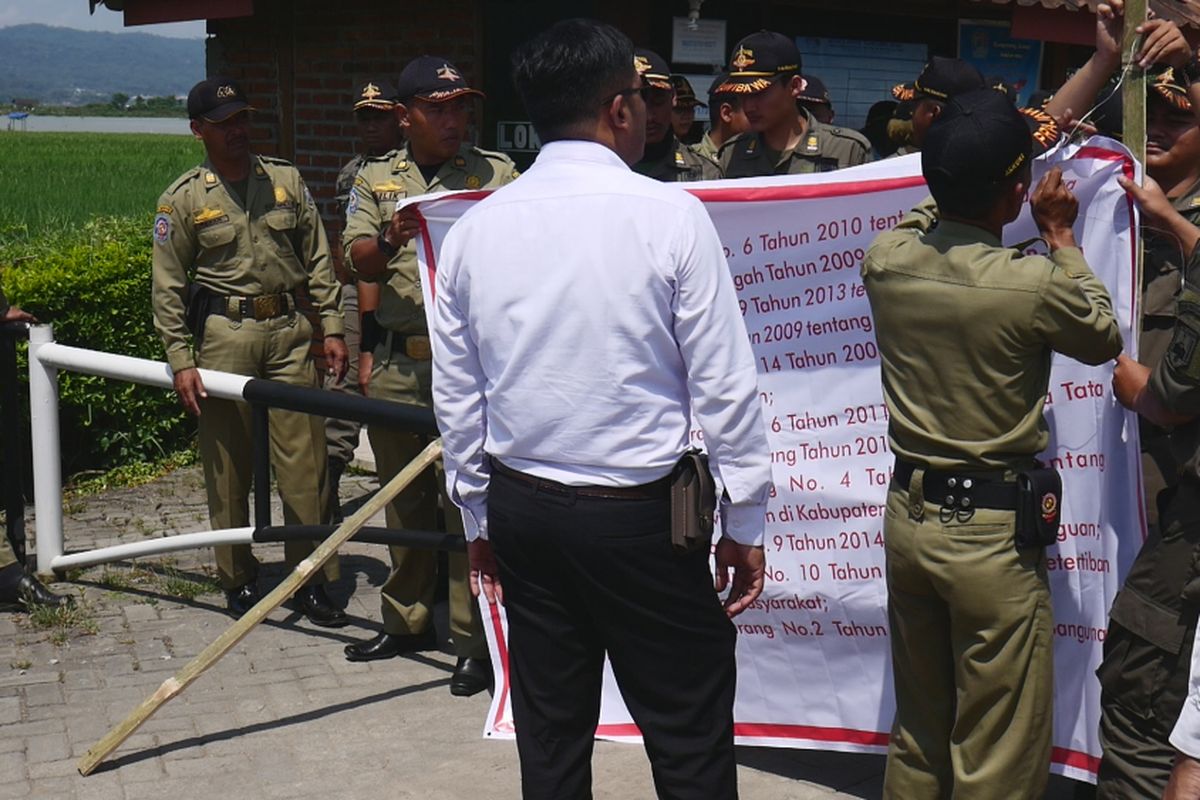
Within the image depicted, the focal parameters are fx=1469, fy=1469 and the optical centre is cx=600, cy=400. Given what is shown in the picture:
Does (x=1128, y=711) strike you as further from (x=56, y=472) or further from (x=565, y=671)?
(x=56, y=472)

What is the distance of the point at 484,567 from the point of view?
3.53 metres

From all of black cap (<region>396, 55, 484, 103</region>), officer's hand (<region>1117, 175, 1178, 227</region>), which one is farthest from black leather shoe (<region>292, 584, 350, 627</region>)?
officer's hand (<region>1117, 175, 1178, 227</region>)

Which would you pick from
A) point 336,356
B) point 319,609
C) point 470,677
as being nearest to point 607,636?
point 470,677

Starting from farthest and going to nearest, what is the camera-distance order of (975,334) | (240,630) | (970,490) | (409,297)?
(409,297) < (240,630) < (970,490) < (975,334)

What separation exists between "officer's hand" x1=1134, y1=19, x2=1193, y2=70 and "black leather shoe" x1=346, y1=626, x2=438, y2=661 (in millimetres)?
3439

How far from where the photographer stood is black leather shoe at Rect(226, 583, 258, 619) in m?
6.26

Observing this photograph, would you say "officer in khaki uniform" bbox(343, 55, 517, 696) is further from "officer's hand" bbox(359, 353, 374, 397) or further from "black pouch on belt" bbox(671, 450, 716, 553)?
"black pouch on belt" bbox(671, 450, 716, 553)

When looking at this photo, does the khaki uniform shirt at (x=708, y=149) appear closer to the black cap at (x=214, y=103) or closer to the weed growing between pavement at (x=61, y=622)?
the black cap at (x=214, y=103)

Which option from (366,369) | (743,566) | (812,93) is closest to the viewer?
(743,566)

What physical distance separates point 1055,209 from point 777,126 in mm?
2150

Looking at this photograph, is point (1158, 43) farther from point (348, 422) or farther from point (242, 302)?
point (348, 422)

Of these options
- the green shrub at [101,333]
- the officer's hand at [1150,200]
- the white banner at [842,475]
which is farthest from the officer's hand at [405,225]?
the green shrub at [101,333]

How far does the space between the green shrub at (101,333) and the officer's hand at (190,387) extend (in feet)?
9.64

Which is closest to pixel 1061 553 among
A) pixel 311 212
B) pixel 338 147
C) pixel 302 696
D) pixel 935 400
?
pixel 935 400
